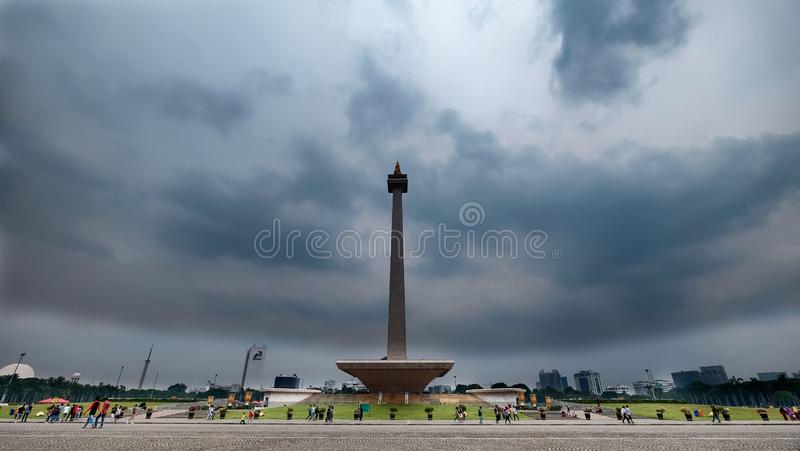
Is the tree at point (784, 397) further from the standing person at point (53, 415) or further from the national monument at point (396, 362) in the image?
the standing person at point (53, 415)

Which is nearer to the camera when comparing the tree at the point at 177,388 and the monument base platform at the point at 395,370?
the monument base platform at the point at 395,370

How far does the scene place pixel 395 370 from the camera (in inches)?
1512

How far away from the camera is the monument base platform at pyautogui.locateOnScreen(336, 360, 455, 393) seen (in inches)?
1496

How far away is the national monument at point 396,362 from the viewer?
3828 centimetres

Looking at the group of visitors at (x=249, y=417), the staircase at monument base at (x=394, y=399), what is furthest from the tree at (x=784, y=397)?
the group of visitors at (x=249, y=417)

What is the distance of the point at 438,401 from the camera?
38406 mm

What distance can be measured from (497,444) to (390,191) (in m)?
52.5

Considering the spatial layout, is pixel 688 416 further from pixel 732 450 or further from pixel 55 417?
pixel 55 417

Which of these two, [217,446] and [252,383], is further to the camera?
[252,383]

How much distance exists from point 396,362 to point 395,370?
→ 875mm

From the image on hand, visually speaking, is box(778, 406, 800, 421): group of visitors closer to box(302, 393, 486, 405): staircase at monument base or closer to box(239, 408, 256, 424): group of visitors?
box(302, 393, 486, 405): staircase at monument base

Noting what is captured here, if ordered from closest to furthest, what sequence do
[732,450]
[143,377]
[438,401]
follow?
[732,450] < [438,401] < [143,377]

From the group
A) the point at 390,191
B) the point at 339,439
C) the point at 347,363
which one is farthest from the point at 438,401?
the point at 390,191

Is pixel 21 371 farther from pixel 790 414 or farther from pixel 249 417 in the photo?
pixel 790 414
